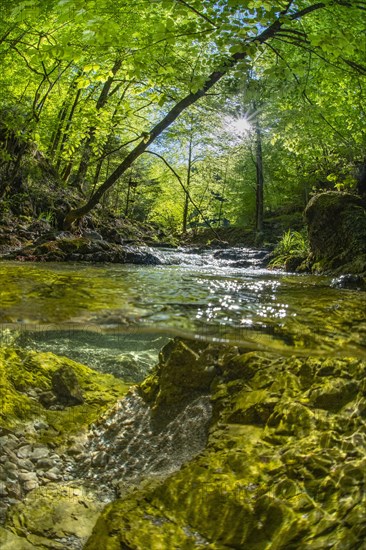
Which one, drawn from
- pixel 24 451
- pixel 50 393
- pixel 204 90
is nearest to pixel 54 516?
pixel 24 451

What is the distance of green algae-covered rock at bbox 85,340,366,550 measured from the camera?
8.50 feet

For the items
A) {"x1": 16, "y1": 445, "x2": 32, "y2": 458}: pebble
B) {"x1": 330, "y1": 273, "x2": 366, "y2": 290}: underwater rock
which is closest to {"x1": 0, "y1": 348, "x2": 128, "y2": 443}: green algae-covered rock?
{"x1": 16, "y1": 445, "x2": 32, "y2": 458}: pebble

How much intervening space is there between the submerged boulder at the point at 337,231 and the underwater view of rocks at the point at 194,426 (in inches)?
166

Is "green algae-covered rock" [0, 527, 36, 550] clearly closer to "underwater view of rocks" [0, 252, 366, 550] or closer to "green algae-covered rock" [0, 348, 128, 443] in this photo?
"underwater view of rocks" [0, 252, 366, 550]

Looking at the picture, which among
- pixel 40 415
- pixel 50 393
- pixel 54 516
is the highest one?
pixel 50 393

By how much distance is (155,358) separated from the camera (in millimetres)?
9180

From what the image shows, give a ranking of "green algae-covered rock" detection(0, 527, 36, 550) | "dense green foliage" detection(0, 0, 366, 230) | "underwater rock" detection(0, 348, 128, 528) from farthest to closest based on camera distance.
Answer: "dense green foliage" detection(0, 0, 366, 230)
"underwater rock" detection(0, 348, 128, 528)
"green algae-covered rock" detection(0, 527, 36, 550)

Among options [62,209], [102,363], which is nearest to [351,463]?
[102,363]

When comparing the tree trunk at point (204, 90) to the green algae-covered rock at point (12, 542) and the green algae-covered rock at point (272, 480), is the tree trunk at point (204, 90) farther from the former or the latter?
the green algae-covered rock at point (12, 542)

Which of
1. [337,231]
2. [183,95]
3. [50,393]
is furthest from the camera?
[183,95]

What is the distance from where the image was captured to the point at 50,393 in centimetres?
587

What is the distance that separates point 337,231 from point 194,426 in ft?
24.8

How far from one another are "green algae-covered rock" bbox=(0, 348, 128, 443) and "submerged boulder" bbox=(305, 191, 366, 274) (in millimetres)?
6122

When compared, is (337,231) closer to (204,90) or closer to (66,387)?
(204,90)
